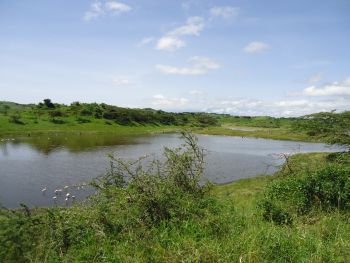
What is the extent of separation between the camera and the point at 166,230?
7.79 meters

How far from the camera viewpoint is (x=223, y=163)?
154 ft

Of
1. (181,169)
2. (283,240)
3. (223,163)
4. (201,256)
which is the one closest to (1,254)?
(201,256)

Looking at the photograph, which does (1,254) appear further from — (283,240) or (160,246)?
(283,240)

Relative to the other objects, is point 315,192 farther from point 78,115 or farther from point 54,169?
point 78,115

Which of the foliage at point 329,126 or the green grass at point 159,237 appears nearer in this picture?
the green grass at point 159,237

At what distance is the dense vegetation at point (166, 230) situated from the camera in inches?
279

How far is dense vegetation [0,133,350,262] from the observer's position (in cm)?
707

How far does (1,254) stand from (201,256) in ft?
14.0

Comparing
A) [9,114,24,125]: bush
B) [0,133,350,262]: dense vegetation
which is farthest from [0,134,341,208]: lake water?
[9,114,24,125]: bush

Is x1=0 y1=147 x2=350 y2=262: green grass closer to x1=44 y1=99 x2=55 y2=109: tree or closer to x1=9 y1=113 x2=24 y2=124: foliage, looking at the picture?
x1=9 y1=113 x2=24 y2=124: foliage

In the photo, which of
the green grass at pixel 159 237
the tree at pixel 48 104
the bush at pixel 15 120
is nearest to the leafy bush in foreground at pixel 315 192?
the green grass at pixel 159 237

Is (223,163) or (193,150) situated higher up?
(193,150)

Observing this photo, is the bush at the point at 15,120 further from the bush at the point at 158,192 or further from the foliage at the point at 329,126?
the bush at the point at 158,192

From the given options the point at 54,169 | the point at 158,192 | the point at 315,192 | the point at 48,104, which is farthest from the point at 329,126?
the point at 48,104
